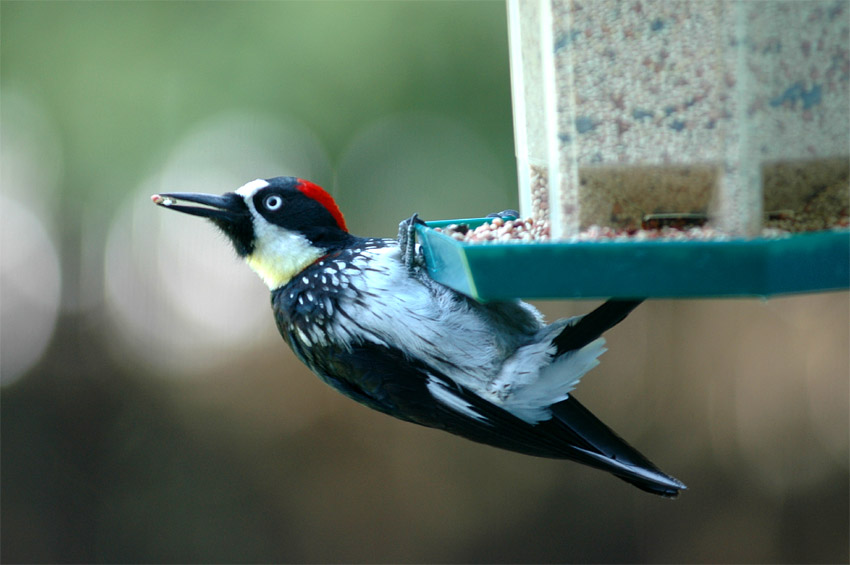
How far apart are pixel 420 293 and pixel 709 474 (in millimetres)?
3988

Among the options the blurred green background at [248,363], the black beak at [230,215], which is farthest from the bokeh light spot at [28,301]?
the black beak at [230,215]

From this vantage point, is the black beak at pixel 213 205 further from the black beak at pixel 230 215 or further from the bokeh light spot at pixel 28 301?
the bokeh light spot at pixel 28 301

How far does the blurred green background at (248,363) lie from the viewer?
5988 millimetres

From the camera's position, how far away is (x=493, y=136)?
263 inches

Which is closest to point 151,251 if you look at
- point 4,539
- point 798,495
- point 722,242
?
point 4,539

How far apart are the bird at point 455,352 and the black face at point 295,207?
0.57 feet

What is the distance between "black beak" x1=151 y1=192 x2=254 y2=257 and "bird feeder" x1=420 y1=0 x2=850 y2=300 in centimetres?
109

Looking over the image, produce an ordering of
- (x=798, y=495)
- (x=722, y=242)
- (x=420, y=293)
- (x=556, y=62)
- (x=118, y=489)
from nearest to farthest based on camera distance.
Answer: (x=722, y=242) < (x=556, y=62) < (x=420, y=293) < (x=798, y=495) < (x=118, y=489)

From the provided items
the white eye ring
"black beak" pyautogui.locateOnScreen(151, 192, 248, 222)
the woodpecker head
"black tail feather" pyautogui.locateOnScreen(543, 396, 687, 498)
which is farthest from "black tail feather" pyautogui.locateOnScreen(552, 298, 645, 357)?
"black beak" pyautogui.locateOnScreen(151, 192, 248, 222)

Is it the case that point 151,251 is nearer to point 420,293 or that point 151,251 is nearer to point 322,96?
→ point 322,96

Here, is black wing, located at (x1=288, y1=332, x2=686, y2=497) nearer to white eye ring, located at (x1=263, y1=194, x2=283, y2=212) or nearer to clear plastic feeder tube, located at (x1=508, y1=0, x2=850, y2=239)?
white eye ring, located at (x1=263, y1=194, x2=283, y2=212)

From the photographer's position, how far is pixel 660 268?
1.78 meters

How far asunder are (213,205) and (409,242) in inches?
27.4

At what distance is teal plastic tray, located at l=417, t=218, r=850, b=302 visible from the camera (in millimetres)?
1719
